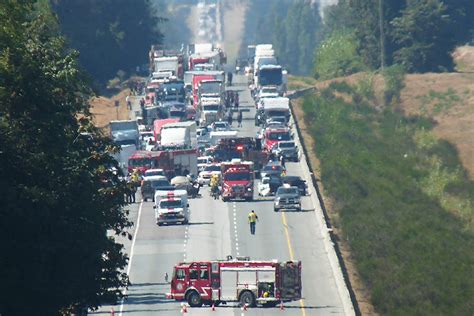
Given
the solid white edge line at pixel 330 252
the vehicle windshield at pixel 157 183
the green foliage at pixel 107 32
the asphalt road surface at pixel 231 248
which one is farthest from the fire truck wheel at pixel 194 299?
the green foliage at pixel 107 32

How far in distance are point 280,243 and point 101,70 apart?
285 feet

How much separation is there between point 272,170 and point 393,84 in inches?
2128

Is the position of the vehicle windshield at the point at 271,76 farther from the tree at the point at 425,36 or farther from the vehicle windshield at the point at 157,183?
the vehicle windshield at the point at 157,183

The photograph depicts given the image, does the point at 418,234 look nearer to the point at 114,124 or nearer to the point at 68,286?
the point at 114,124

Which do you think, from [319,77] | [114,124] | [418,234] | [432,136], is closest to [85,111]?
[418,234]

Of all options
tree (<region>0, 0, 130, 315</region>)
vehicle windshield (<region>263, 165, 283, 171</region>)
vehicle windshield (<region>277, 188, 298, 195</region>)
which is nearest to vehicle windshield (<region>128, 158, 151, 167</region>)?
vehicle windshield (<region>263, 165, 283, 171</region>)

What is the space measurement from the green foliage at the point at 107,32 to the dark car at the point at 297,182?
62.6 metres

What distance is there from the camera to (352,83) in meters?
156

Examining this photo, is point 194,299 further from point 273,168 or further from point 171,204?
point 273,168

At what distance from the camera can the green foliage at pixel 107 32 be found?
159750mm

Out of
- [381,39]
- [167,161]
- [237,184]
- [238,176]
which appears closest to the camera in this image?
[237,184]

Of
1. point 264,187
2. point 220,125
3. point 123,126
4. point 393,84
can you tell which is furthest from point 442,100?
point 264,187

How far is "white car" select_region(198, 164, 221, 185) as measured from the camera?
9875 centimetres

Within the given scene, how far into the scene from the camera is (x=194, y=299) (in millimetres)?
64000
